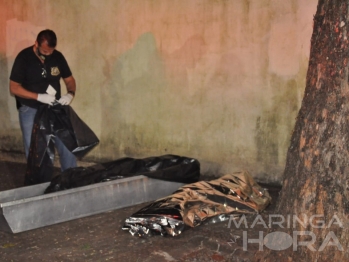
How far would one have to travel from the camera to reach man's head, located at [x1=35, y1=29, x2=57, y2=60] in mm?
6801

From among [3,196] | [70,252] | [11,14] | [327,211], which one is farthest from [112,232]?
[11,14]

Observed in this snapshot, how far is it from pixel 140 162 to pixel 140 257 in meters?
2.16

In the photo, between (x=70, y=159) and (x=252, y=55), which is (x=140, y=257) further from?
(x=252, y=55)

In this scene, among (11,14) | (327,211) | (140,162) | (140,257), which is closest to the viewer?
(327,211)

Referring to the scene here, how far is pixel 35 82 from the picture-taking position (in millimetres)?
7004

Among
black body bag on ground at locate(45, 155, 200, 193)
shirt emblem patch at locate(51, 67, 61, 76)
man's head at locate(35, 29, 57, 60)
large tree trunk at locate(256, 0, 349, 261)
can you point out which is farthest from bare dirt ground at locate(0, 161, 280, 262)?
man's head at locate(35, 29, 57, 60)

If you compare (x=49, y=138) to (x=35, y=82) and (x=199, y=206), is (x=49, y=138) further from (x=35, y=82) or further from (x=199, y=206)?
(x=199, y=206)

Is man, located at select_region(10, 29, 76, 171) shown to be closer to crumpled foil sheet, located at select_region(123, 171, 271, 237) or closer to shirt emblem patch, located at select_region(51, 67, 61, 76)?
shirt emblem patch, located at select_region(51, 67, 61, 76)

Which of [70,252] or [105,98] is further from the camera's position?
[105,98]

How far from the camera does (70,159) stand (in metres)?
7.04

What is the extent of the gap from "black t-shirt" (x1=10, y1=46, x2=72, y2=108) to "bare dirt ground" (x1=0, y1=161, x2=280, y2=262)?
5.97ft

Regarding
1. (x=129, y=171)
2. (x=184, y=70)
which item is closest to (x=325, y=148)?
(x=129, y=171)

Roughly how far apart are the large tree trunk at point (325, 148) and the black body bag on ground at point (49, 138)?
11.7ft

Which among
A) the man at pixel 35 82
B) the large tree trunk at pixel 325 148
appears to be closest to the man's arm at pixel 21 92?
the man at pixel 35 82
